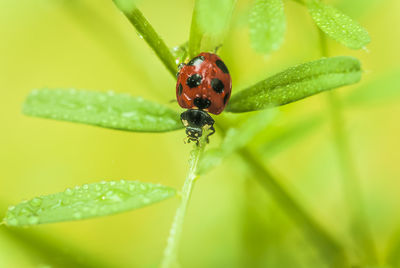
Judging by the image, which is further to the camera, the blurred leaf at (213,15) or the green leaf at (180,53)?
the green leaf at (180,53)

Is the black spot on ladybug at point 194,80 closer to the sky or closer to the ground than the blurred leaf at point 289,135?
closer to the sky

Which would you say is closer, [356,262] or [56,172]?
[356,262]

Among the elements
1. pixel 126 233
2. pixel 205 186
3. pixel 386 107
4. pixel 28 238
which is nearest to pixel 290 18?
pixel 386 107

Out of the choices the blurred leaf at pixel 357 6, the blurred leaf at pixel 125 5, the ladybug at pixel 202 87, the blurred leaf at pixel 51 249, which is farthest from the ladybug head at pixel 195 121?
the blurred leaf at pixel 357 6

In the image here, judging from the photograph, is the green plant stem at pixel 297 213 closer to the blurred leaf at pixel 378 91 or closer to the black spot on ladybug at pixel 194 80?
the black spot on ladybug at pixel 194 80

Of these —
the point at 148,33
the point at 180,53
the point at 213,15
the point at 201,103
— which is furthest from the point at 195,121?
the point at 213,15

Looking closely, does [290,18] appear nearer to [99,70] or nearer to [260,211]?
→ [260,211]

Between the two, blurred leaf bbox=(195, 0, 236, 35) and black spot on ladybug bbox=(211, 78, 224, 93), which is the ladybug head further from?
blurred leaf bbox=(195, 0, 236, 35)

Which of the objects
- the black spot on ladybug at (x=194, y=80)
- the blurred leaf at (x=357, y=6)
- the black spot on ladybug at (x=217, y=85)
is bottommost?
the black spot on ladybug at (x=217, y=85)
